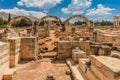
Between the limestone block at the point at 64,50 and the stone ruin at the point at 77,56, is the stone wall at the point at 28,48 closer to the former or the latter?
the stone ruin at the point at 77,56

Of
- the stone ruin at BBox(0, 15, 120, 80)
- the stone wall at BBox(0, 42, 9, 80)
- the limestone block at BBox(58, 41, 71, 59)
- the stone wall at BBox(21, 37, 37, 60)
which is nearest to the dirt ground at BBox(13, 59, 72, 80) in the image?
the stone ruin at BBox(0, 15, 120, 80)

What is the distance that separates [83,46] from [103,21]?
300ft

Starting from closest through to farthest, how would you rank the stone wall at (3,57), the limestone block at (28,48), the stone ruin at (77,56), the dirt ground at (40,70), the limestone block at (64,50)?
the stone ruin at (77,56) < the stone wall at (3,57) < the dirt ground at (40,70) < the limestone block at (28,48) < the limestone block at (64,50)

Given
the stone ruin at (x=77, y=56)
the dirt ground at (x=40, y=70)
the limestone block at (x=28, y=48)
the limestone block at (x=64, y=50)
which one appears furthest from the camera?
the limestone block at (x=64, y=50)

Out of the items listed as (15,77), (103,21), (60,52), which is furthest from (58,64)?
(103,21)

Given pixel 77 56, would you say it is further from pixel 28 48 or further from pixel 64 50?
pixel 28 48

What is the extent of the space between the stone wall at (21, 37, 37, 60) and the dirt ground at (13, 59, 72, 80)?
68 centimetres

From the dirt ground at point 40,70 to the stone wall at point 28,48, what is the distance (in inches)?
26.8

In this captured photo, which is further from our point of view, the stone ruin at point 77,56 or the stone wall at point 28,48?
the stone wall at point 28,48

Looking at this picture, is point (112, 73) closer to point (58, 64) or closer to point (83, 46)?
point (58, 64)

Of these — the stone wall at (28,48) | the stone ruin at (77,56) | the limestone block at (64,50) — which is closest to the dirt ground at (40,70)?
the stone ruin at (77,56)

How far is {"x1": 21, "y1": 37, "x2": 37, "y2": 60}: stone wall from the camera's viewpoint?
39.2 ft

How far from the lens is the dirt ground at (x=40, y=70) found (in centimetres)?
852

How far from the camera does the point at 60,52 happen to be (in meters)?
12.4
